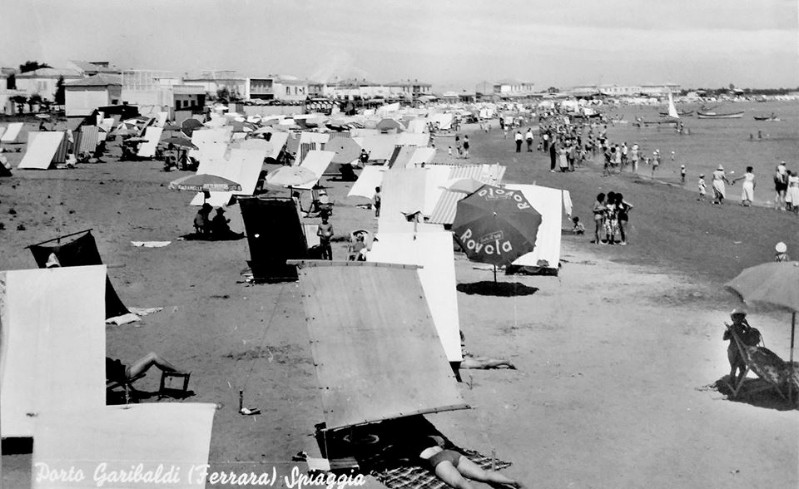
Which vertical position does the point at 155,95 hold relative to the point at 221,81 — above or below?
below

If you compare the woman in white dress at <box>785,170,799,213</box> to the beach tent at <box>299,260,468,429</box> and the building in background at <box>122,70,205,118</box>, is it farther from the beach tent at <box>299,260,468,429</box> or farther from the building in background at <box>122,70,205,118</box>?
the building in background at <box>122,70,205,118</box>

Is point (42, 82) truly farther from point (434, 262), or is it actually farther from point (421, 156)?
point (434, 262)

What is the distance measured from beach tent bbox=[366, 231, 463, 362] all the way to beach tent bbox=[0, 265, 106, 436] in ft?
12.0

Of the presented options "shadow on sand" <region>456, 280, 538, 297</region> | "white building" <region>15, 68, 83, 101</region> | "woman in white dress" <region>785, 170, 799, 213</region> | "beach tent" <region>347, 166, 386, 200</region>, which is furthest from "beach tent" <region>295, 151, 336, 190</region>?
"white building" <region>15, 68, 83, 101</region>

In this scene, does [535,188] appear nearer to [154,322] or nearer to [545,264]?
[545,264]

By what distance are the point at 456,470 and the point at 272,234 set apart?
8.16 m

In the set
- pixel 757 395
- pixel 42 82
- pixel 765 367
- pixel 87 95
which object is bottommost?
pixel 757 395

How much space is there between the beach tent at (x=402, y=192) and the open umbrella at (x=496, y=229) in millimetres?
4811

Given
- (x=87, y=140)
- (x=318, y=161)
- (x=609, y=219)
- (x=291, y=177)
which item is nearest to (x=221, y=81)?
(x=87, y=140)

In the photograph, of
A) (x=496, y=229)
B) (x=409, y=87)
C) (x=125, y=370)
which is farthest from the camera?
(x=409, y=87)

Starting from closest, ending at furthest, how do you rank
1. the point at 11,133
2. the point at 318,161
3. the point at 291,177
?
the point at 291,177 < the point at 318,161 < the point at 11,133

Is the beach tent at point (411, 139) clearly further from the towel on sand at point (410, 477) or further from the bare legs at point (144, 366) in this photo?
the towel on sand at point (410, 477)

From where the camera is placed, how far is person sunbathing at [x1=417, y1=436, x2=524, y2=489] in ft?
21.7

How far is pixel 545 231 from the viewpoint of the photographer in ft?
52.3
